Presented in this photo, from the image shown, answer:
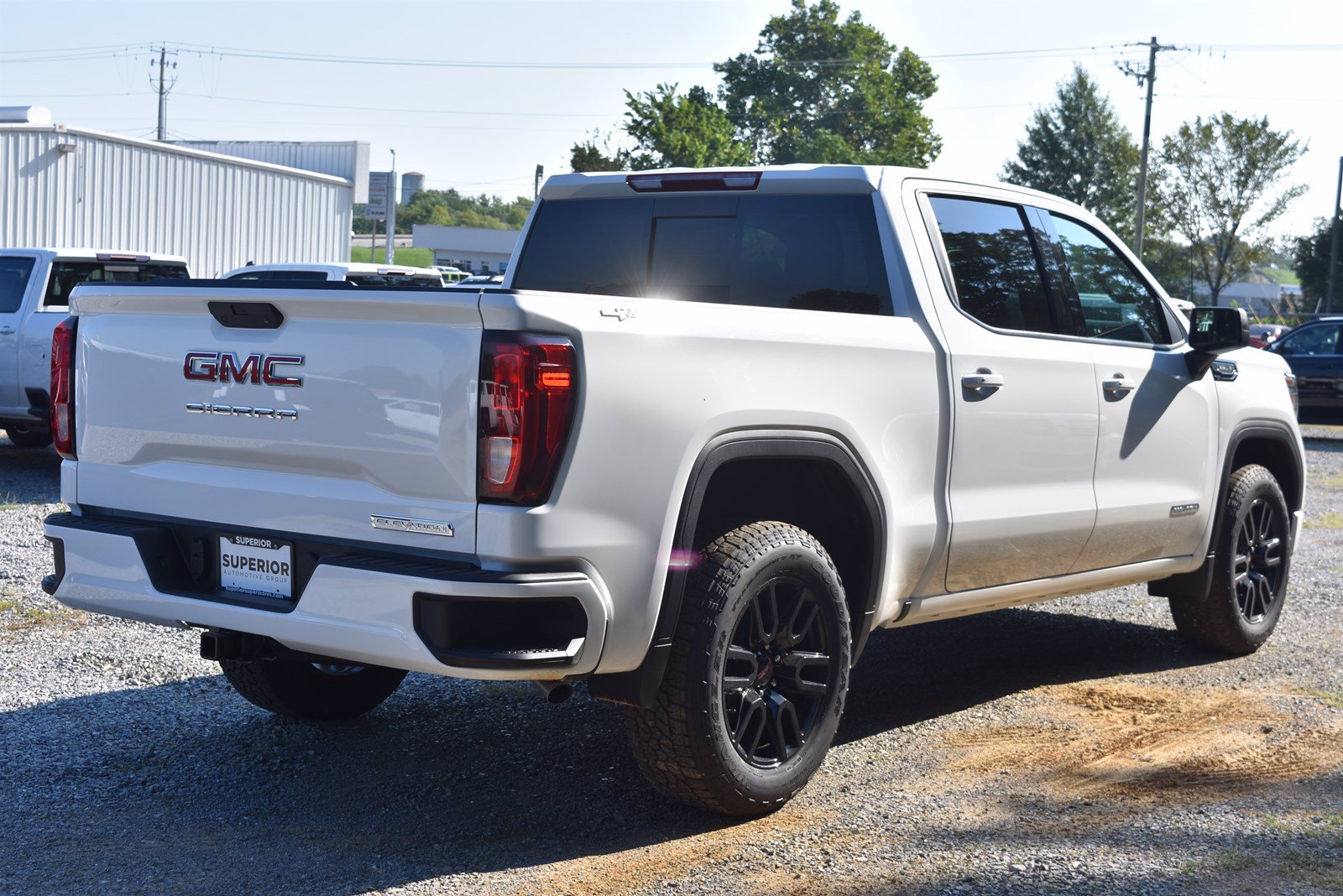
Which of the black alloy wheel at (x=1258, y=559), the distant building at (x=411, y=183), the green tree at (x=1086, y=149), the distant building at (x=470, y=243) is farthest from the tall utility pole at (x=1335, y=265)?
the distant building at (x=411, y=183)

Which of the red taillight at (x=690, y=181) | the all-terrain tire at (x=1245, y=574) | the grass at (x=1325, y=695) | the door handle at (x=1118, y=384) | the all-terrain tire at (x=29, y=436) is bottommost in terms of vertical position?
the all-terrain tire at (x=29, y=436)

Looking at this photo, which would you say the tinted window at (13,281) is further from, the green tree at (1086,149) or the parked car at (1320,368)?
the green tree at (1086,149)

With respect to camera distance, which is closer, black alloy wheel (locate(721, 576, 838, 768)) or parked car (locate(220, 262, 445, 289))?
black alloy wheel (locate(721, 576, 838, 768))

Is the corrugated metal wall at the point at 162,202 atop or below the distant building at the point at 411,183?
below

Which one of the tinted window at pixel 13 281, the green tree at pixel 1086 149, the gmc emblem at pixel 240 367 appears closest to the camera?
the gmc emblem at pixel 240 367

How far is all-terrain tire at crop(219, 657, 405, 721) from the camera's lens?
5082 millimetres

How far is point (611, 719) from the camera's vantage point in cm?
547

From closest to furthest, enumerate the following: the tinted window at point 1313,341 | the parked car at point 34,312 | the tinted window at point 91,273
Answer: the parked car at point 34,312 → the tinted window at point 91,273 → the tinted window at point 1313,341

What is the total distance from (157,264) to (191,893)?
10.8 meters

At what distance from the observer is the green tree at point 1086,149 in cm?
8256

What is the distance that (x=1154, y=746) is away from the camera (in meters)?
5.22

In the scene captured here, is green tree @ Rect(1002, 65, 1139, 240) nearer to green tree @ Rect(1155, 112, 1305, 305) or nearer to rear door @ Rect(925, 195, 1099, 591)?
green tree @ Rect(1155, 112, 1305, 305)

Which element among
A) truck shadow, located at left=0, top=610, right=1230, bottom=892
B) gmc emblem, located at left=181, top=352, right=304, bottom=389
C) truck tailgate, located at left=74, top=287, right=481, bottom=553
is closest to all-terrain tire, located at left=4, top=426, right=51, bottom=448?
truck shadow, located at left=0, top=610, right=1230, bottom=892

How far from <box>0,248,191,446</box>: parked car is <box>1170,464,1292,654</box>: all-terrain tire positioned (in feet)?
28.8
